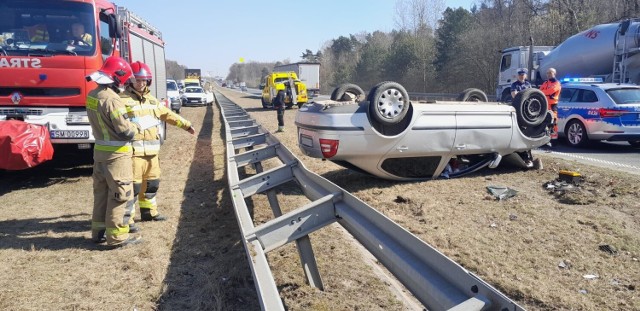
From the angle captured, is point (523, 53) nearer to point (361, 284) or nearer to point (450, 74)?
point (361, 284)

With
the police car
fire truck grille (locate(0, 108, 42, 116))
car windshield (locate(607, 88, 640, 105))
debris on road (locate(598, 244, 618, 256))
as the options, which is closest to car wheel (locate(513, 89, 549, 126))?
debris on road (locate(598, 244, 618, 256))

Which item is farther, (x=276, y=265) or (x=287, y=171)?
(x=287, y=171)

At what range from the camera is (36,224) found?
5289 mm

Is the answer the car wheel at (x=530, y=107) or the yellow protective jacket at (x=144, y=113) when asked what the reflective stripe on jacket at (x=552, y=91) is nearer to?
the car wheel at (x=530, y=107)

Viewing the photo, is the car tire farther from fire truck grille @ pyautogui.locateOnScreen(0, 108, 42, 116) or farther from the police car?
fire truck grille @ pyautogui.locateOnScreen(0, 108, 42, 116)

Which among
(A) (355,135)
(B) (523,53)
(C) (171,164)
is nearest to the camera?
(A) (355,135)

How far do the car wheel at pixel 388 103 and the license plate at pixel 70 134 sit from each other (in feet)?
13.6

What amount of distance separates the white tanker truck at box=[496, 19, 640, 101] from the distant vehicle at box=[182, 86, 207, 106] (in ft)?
64.3

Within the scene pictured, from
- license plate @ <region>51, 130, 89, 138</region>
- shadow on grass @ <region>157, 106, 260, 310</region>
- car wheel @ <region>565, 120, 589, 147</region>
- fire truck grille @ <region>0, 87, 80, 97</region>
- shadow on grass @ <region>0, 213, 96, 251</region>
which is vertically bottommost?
shadow on grass @ <region>157, 106, 260, 310</region>

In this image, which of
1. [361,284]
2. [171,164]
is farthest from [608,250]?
[171,164]

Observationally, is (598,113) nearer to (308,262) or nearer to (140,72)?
(308,262)

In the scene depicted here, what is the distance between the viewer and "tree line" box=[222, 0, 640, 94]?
3003cm

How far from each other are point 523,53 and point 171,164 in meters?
15.6

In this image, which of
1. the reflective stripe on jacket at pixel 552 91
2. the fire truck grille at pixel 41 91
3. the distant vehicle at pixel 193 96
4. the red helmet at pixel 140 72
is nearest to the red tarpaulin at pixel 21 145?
the fire truck grille at pixel 41 91
